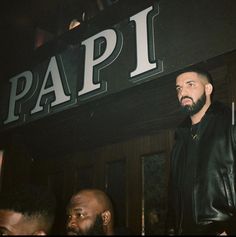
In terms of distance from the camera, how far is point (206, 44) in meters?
3.26

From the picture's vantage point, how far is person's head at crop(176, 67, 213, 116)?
9.52ft

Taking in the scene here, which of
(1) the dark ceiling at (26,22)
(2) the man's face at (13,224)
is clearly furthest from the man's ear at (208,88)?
(1) the dark ceiling at (26,22)

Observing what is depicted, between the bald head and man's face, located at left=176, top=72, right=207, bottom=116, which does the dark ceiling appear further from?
the bald head

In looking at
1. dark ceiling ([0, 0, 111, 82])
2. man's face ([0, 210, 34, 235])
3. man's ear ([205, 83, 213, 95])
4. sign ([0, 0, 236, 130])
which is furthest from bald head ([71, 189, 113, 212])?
dark ceiling ([0, 0, 111, 82])

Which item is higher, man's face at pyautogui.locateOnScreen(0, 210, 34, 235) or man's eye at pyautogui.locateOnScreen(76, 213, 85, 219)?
man's eye at pyautogui.locateOnScreen(76, 213, 85, 219)

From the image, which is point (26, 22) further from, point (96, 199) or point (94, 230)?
point (94, 230)

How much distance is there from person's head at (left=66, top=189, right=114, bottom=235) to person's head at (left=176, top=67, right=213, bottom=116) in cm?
125

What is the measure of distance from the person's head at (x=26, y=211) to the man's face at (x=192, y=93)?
4.31 ft

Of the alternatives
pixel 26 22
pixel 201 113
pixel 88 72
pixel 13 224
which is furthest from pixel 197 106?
pixel 26 22

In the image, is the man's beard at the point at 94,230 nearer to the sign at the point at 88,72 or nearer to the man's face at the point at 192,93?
the man's face at the point at 192,93

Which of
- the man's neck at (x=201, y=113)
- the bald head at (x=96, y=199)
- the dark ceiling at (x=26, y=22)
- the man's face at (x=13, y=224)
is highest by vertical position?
the dark ceiling at (x=26, y=22)

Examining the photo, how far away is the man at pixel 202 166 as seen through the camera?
97.9 inches

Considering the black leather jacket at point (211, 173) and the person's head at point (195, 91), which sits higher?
the person's head at point (195, 91)

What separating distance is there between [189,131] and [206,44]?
0.88m
